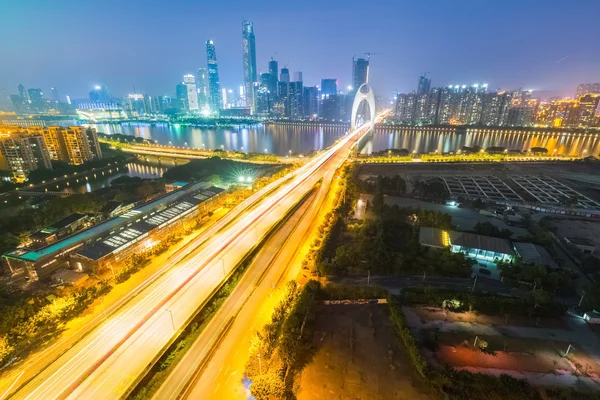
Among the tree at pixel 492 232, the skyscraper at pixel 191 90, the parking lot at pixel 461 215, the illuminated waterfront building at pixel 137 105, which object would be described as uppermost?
the skyscraper at pixel 191 90

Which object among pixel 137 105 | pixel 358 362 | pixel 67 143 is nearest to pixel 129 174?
pixel 67 143

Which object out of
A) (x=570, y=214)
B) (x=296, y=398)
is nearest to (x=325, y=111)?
(x=570, y=214)

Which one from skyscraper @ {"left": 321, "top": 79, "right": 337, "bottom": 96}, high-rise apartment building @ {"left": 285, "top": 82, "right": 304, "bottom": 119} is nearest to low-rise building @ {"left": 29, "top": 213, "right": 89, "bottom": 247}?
high-rise apartment building @ {"left": 285, "top": 82, "right": 304, "bottom": 119}

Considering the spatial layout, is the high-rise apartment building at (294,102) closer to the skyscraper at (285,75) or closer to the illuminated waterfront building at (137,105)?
the skyscraper at (285,75)

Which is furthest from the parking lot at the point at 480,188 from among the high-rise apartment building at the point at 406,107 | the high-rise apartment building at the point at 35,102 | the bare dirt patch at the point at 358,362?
the high-rise apartment building at the point at 35,102

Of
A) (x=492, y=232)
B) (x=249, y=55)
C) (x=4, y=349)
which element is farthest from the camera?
(x=249, y=55)

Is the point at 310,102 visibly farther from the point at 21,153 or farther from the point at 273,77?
the point at 21,153
